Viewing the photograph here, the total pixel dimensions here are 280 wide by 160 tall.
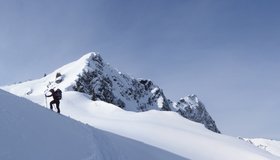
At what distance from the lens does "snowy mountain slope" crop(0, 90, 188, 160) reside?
14.7m

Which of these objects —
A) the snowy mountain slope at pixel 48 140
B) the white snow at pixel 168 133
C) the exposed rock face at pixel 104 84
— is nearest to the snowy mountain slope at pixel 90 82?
the exposed rock face at pixel 104 84

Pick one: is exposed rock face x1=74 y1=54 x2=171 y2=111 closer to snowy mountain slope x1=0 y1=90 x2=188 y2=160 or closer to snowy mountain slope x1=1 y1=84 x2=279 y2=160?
snowy mountain slope x1=1 y1=84 x2=279 y2=160

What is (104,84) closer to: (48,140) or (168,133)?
(168,133)

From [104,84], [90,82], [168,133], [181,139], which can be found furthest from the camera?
[104,84]

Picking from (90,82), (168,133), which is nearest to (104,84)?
(90,82)

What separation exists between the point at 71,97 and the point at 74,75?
296 ft

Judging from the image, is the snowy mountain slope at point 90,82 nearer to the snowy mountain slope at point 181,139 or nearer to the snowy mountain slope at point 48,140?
the snowy mountain slope at point 181,139

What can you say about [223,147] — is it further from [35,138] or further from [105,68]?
[105,68]

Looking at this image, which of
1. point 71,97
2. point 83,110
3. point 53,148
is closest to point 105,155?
point 53,148

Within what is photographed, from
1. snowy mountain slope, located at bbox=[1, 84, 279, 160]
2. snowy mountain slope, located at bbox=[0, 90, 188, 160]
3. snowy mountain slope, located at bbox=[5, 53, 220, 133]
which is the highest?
snowy mountain slope, located at bbox=[5, 53, 220, 133]

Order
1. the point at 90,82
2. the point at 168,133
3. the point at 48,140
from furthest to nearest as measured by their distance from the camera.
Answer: the point at 90,82 → the point at 168,133 → the point at 48,140

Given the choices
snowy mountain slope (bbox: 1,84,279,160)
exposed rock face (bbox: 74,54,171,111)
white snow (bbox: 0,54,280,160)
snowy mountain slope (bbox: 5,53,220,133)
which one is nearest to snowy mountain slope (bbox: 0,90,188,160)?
white snow (bbox: 0,54,280,160)

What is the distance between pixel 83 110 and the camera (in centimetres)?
5381

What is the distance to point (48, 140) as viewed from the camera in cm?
1722
